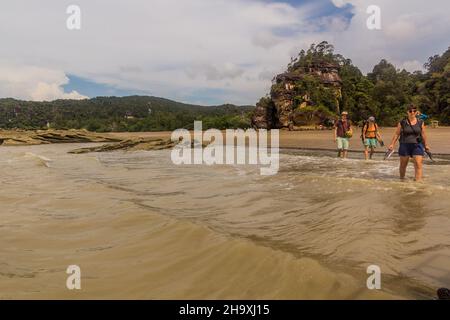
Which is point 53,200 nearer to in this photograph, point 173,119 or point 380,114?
point 380,114

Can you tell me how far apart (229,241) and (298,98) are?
156 feet

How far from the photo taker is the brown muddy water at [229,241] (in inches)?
116

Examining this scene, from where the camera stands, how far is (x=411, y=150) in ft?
26.6

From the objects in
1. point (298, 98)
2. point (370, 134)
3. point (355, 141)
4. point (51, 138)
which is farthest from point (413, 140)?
point (298, 98)

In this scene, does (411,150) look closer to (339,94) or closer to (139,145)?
(139,145)

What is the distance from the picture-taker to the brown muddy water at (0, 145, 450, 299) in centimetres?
295

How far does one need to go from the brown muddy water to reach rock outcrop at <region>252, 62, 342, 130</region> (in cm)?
4133

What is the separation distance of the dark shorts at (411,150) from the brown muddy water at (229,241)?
69 cm

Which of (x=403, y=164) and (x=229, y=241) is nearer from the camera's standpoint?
(x=229, y=241)

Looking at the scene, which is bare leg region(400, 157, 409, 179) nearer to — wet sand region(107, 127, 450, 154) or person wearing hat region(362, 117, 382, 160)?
person wearing hat region(362, 117, 382, 160)

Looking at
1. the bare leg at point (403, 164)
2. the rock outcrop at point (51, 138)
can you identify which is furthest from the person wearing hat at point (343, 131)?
the rock outcrop at point (51, 138)

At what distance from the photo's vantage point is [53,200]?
689cm

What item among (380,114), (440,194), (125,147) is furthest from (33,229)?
(380,114)

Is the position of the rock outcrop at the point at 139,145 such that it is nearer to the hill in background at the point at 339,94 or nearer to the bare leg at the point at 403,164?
the bare leg at the point at 403,164
